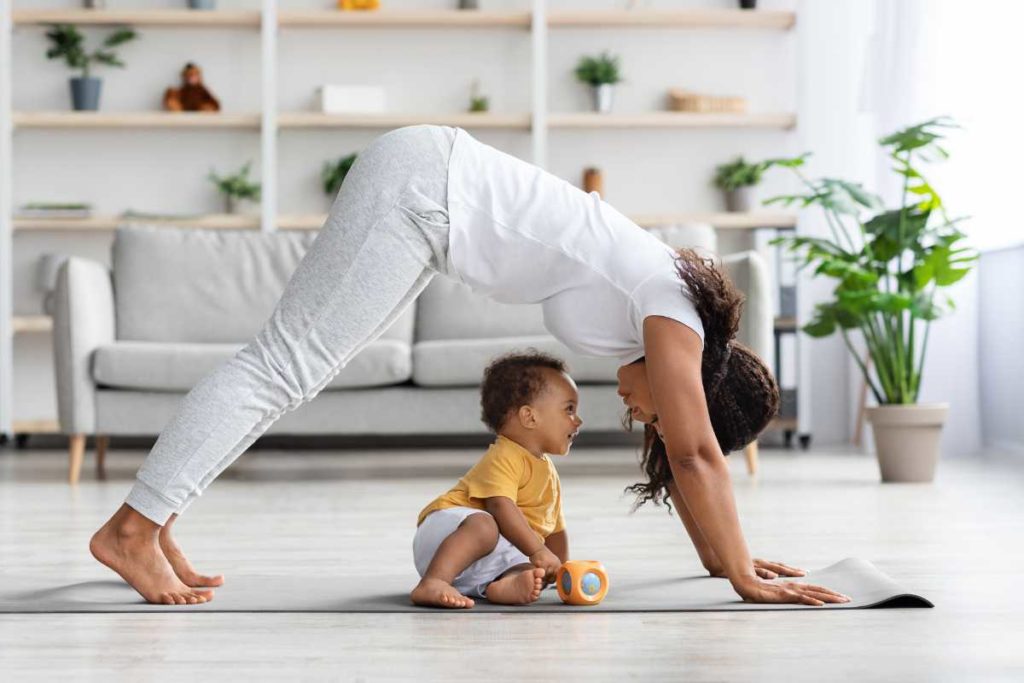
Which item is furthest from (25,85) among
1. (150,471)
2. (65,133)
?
(150,471)

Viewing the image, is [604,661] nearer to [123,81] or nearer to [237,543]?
[237,543]

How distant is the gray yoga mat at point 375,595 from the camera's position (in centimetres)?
177

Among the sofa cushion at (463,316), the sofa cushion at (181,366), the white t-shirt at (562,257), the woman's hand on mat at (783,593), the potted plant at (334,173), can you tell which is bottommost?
the woman's hand on mat at (783,593)

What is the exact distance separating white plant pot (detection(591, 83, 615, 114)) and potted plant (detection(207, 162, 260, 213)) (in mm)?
1503

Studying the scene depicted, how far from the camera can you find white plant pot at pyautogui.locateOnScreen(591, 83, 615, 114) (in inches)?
219

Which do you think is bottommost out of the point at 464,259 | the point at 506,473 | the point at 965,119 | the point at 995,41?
the point at 506,473

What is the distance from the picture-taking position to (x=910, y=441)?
369cm

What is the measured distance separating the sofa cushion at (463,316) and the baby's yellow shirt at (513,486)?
8.00 feet

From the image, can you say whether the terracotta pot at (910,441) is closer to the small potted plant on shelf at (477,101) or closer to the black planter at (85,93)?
the small potted plant on shelf at (477,101)

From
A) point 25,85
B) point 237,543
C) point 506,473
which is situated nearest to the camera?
point 506,473

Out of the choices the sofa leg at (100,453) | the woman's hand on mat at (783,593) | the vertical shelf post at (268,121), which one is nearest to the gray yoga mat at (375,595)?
the woman's hand on mat at (783,593)

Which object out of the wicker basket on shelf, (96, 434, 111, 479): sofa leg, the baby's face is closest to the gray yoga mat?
the baby's face

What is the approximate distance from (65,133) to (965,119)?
3715mm

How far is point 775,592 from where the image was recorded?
1737 mm
